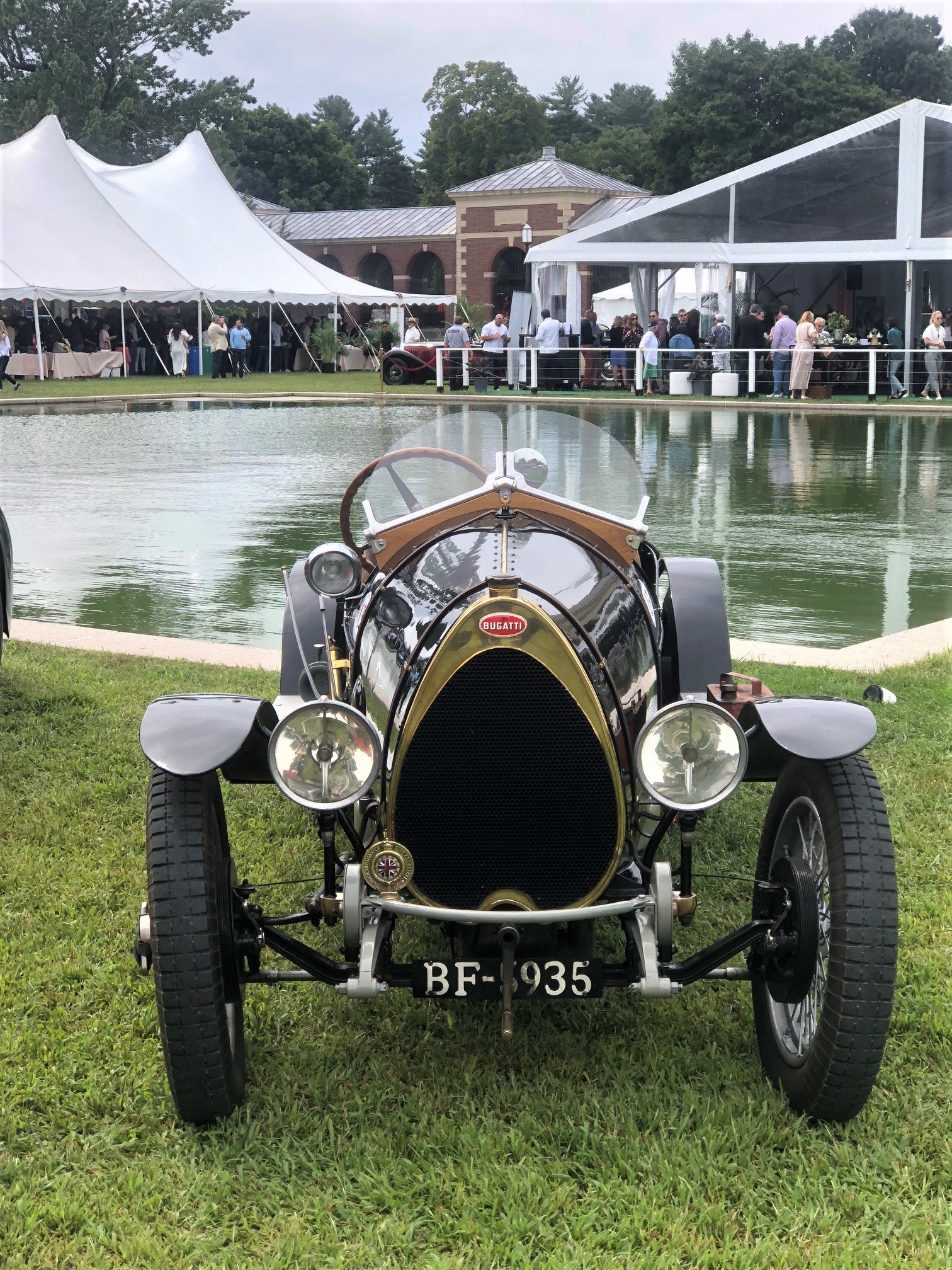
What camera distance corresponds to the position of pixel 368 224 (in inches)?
2731

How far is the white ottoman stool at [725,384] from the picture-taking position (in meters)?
26.1

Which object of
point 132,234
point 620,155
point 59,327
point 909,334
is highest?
point 620,155

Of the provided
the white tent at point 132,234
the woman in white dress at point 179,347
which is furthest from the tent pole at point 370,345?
the woman in white dress at point 179,347

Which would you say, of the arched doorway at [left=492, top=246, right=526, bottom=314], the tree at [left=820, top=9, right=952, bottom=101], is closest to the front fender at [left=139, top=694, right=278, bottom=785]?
the arched doorway at [left=492, top=246, right=526, bottom=314]

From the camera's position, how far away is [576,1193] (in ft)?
9.01

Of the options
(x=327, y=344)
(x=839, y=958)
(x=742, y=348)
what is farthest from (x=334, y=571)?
(x=327, y=344)

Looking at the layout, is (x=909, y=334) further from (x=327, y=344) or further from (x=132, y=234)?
(x=327, y=344)

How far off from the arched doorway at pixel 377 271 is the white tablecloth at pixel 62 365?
35540 millimetres

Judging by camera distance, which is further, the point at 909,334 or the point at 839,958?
the point at 909,334

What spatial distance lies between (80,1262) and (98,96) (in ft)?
224

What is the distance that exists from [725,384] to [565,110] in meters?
86.1

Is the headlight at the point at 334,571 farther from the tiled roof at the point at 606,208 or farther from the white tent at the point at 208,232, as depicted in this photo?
the tiled roof at the point at 606,208

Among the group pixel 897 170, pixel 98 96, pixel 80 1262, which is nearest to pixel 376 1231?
pixel 80 1262

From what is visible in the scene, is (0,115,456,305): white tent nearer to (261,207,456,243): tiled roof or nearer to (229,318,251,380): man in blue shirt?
(229,318,251,380): man in blue shirt
